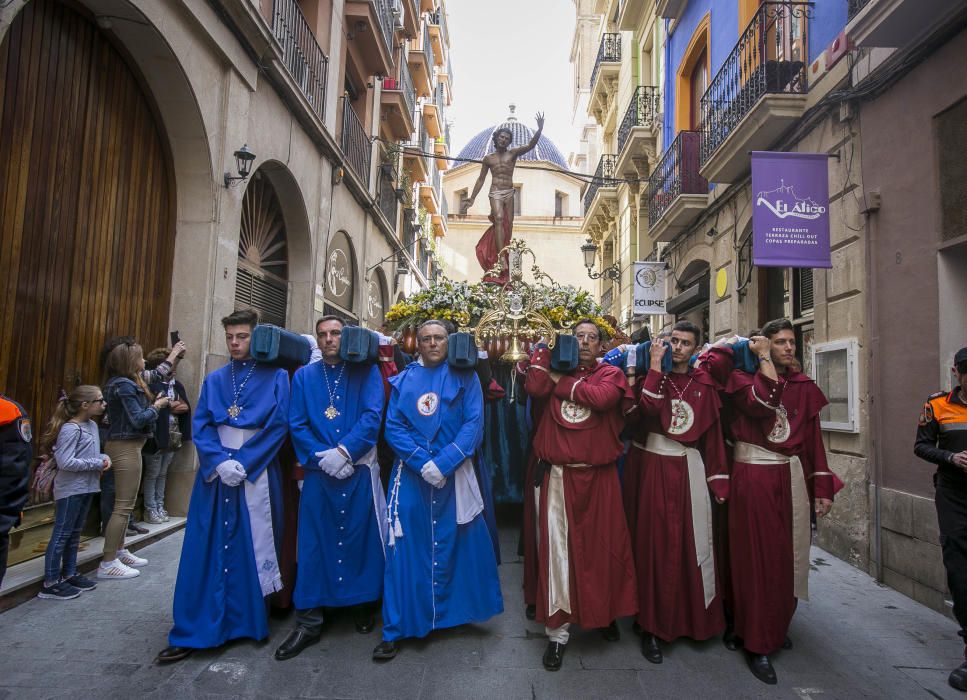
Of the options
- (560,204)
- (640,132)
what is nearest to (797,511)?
(640,132)

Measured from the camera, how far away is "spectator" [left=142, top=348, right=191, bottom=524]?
5727 mm

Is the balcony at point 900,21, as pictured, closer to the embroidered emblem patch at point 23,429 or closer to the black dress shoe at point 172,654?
the embroidered emblem patch at point 23,429

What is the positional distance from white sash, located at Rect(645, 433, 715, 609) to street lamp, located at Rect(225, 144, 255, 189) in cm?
583

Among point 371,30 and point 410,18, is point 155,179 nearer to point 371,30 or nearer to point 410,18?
point 371,30

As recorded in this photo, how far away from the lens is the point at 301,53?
10.2m

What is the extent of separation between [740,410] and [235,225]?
6.16 m

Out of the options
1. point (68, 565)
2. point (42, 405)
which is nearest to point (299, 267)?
point (42, 405)

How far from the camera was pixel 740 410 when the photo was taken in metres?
3.89

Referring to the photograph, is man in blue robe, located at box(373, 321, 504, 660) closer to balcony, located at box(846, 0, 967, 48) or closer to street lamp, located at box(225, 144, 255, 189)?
balcony, located at box(846, 0, 967, 48)

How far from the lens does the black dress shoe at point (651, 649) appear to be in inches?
139

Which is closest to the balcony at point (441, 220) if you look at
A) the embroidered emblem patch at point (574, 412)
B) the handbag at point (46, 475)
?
the handbag at point (46, 475)

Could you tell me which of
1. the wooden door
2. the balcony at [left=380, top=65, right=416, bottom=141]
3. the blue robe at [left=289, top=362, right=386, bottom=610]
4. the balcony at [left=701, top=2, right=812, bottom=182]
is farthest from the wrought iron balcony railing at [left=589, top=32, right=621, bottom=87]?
the blue robe at [left=289, top=362, right=386, bottom=610]

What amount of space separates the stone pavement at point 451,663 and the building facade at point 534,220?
99.2 ft

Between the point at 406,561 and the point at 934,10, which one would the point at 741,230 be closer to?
the point at 934,10
